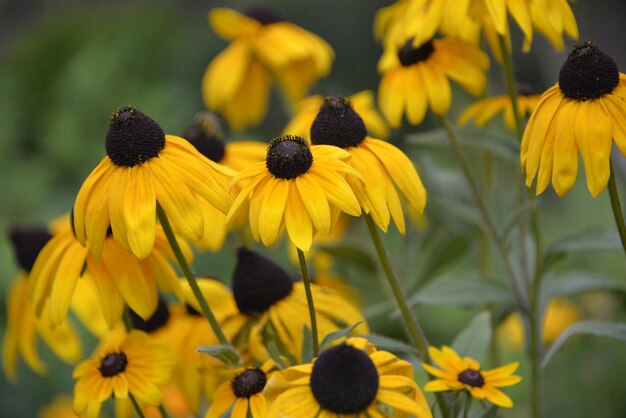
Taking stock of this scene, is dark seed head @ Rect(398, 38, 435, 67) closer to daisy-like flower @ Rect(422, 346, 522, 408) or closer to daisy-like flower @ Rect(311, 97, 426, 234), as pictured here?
daisy-like flower @ Rect(311, 97, 426, 234)

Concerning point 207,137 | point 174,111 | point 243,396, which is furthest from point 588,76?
point 174,111

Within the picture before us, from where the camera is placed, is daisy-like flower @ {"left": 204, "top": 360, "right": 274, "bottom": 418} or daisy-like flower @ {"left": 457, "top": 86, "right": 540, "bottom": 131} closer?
daisy-like flower @ {"left": 204, "top": 360, "right": 274, "bottom": 418}

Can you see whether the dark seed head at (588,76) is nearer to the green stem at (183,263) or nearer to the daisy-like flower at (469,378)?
the daisy-like flower at (469,378)

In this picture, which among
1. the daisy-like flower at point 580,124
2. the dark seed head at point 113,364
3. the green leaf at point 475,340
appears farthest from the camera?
the green leaf at point 475,340

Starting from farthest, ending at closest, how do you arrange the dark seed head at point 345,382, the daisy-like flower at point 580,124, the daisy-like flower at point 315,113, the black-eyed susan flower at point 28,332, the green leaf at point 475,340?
the daisy-like flower at point 315,113 < the black-eyed susan flower at point 28,332 < the green leaf at point 475,340 < the daisy-like flower at point 580,124 < the dark seed head at point 345,382

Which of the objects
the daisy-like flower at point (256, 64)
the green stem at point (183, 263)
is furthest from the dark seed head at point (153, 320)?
the daisy-like flower at point (256, 64)

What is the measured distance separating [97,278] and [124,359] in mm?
88

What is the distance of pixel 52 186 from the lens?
3.44 metres

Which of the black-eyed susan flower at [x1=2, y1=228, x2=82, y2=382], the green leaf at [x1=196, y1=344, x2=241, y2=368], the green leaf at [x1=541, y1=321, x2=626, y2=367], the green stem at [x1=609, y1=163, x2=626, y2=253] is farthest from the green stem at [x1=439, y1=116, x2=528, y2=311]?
the black-eyed susan flower at [x1=2, y1=228, x2=82, y2=382]

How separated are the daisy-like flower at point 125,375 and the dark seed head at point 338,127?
269 millimetres

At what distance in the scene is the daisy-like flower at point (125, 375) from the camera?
91cm

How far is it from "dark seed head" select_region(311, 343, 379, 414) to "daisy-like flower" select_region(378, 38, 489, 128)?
44cm

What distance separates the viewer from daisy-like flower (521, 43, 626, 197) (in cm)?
83

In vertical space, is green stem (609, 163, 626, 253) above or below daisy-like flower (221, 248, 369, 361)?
above
